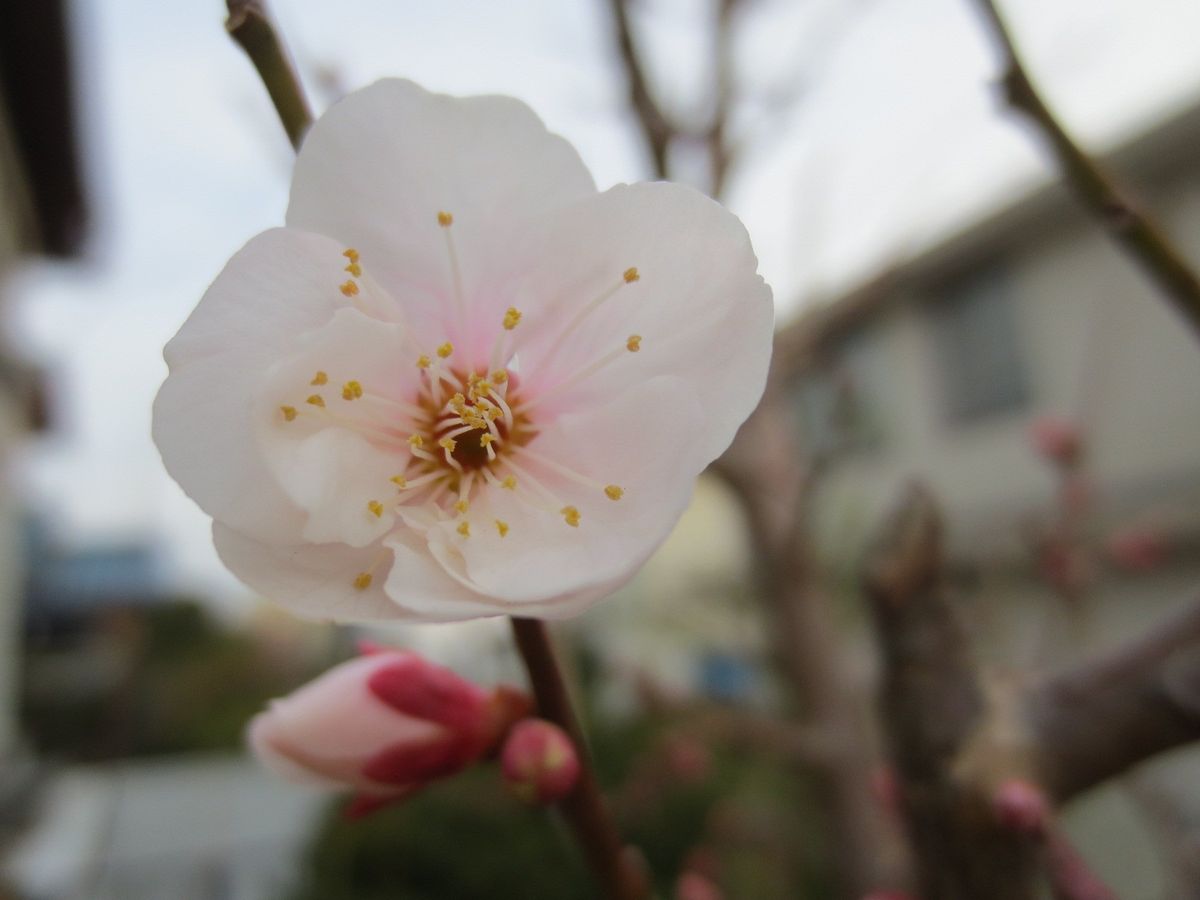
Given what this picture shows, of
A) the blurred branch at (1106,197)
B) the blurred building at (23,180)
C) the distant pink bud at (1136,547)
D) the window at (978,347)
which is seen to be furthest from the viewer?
the window at (978,347)

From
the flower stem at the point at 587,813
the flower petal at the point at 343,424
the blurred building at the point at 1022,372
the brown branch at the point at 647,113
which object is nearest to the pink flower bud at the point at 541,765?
the flower stem at the point at 587,813

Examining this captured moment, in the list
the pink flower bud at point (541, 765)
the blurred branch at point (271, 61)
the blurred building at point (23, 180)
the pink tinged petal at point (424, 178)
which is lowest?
the pink flower bud at point (541, 765)

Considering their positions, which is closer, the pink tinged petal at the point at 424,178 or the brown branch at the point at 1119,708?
the pink tinged petal at the point at 424,178

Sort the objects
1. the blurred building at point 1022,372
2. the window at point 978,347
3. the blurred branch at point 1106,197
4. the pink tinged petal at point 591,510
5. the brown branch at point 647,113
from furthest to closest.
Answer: the window at point 978,347 < the blurred building at point 1022,372 < the brown branch at point 647,113 < the blurred branch at point 1106,197 < the pink tinged petal at point 591,510

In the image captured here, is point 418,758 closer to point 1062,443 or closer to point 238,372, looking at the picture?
point 238,372

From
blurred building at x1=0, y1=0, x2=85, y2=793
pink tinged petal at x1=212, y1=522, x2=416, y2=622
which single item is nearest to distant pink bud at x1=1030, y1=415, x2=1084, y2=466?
pink tinged petal at x1=212, y1=522, x2=416, y2=622

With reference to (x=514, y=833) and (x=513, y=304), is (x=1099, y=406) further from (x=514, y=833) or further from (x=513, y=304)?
(x=513, y=304)

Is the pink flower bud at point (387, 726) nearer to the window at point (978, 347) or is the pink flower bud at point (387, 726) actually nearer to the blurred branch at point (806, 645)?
the blurred branch at point (806, 645)
